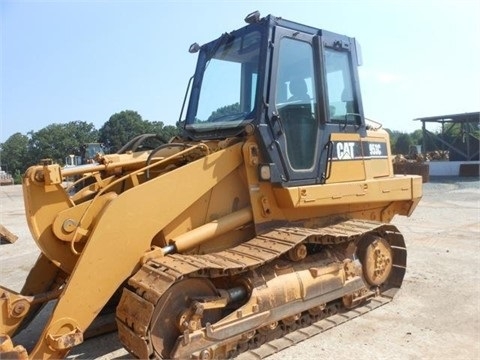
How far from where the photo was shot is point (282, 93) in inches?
173

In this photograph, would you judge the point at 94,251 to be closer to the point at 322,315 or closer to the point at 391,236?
the point at 322,315

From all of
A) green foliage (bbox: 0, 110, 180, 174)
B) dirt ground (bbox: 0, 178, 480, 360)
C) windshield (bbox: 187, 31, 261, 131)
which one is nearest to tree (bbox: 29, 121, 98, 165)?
green foliage (bbox: 0, 110, 180, 174)

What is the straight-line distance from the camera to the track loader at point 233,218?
11.1 feet

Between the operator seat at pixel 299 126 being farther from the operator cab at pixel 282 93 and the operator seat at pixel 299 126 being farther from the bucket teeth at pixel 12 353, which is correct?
the bucket teeth at pixel 12 353

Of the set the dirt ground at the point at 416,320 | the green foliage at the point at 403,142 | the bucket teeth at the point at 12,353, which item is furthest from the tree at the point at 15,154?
the bucket teeth at the point at 12,353

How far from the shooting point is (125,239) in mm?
3510

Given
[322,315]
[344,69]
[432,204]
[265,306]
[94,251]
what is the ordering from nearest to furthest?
[94,251] < [265,306] < [322,315] < [344,69] < [432,204]

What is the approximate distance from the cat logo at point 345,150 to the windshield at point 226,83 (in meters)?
1.17

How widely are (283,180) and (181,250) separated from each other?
123 cm

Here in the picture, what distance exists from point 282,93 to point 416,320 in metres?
2.78

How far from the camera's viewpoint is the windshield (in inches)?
179

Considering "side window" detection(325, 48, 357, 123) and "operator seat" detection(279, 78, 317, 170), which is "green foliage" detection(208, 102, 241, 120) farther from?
"side window" detection(325, 48, 357, 123)

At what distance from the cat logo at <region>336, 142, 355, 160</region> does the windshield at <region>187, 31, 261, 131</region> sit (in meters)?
1.17

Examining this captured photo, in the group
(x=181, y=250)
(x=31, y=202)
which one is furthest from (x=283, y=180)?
(x=31, y=202)
